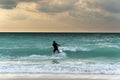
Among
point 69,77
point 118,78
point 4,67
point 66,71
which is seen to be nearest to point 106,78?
point 118,78

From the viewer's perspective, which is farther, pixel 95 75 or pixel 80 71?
pixel 80 71

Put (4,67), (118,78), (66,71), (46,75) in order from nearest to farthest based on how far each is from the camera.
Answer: (118,78)
(46,75)
(66,71)
(4,67)

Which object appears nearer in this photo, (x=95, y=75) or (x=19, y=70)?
(x=95, y=75)

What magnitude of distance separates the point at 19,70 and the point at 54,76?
8.68 feet

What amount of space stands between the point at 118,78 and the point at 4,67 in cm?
642

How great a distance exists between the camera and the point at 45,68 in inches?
656

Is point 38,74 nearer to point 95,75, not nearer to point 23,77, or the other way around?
point 23,77

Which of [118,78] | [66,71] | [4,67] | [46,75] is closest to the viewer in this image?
[118,78]

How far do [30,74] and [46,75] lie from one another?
805 millimetres

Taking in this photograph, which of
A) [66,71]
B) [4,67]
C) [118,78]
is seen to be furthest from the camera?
[4,67]

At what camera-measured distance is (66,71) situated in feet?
51.5

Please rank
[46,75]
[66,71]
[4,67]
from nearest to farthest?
[46,75], [66,71], [4,67]

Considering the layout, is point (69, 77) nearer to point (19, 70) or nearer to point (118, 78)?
point (118, 78)

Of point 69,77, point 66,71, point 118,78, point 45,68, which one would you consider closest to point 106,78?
point 118,78
